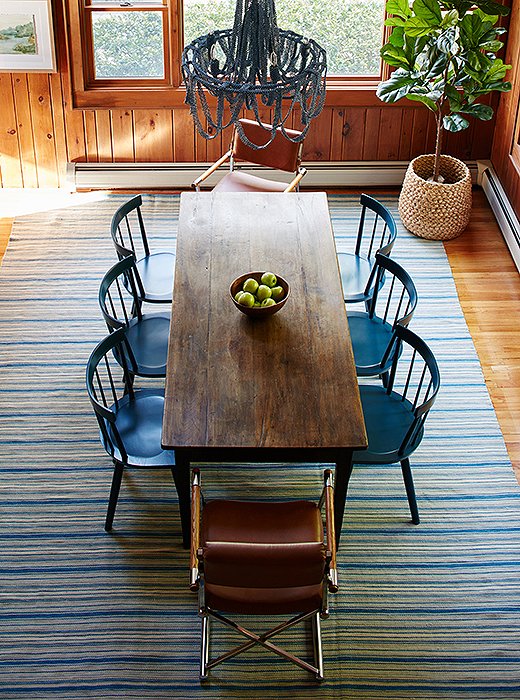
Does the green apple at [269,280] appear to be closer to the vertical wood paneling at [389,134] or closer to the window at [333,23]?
the window at [333,23]

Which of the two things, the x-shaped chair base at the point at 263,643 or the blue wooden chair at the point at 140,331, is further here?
the blue wooden chair at the point at 140,331

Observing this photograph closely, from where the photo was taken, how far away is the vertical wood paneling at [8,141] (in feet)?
21.0

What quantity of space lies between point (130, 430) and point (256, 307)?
0.75 metres

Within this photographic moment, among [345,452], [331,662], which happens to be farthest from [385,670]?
[345,452]

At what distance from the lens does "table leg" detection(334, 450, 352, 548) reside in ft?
11.5

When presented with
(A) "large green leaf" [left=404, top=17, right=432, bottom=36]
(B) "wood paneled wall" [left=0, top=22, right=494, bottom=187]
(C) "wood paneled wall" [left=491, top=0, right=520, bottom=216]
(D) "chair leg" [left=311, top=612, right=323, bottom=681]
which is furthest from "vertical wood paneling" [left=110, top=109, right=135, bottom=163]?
(D) "chair leg" [left=311, top=612, right=323, bottom=681]

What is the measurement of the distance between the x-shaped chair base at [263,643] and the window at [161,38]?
13.2ft

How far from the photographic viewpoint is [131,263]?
4.50 metres

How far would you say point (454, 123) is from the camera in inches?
227

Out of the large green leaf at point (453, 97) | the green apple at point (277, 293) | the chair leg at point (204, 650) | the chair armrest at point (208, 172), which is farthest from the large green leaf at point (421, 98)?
the chair leg at point (204, 650)

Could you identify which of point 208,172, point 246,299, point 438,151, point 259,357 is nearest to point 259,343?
point 259,357

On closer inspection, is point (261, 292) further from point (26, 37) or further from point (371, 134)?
point (26, 37)

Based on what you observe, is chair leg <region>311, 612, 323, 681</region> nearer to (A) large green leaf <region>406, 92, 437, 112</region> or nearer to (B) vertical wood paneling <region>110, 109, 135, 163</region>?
(A) large green leaf <region>406, 92, 437, 112</region>

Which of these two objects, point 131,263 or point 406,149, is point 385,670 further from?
point 406,149
